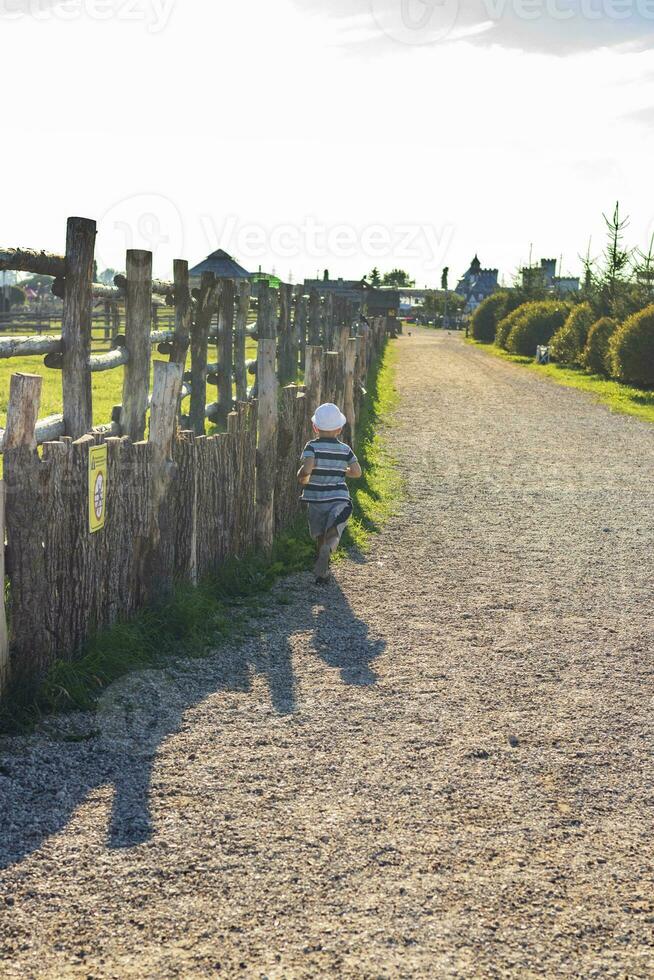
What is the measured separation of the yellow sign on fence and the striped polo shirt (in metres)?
2.57

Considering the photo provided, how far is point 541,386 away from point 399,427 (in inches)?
406

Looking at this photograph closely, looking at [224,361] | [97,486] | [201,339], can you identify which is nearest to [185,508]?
[97,486]

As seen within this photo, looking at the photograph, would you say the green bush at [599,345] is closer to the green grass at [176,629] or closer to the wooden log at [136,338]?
the green grass at [176,629]

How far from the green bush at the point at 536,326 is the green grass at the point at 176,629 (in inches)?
1203

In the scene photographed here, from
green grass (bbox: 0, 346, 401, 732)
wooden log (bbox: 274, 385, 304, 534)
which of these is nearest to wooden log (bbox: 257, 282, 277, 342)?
green grass (bbox: 0, 346, 401, 732)

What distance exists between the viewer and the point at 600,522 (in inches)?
396

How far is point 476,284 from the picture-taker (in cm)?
13612

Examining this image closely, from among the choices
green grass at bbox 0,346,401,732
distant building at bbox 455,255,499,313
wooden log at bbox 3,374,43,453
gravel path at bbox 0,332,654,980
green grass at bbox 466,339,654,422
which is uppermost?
distant building at bbox 455,255,499,313

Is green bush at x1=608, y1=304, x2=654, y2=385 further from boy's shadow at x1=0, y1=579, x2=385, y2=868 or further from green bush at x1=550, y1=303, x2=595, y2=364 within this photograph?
boy's shadow at x1=0, y1=579, x2=385, y2=868

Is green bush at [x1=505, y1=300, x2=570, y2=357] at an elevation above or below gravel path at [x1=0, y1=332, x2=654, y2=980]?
above

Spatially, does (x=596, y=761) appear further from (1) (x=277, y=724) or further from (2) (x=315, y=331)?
(2) (x=315, y=331)

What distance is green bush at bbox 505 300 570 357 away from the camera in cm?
3841

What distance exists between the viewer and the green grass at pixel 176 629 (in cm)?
484

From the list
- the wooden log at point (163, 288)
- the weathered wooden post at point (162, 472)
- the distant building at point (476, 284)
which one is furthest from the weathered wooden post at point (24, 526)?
the distant building at point (476, 284)
